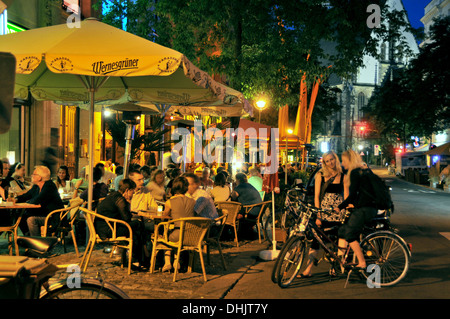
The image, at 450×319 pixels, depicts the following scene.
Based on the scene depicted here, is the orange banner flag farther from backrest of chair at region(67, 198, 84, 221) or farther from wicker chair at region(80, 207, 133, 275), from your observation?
wicker chair at region(80, 207, 133, 275)

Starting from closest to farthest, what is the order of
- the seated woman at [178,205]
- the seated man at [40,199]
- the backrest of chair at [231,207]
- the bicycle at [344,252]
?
the bicycle at [344,252]
the seated woman at [178,205]
the seated man at [40,199]
the backrest of chair at [231,207]

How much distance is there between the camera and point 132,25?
1719 centimetres

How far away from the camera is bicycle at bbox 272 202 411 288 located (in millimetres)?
6594

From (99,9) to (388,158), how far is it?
248 ft

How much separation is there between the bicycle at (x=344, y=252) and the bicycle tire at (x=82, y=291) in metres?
3.44

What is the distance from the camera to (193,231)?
6871 millimetres

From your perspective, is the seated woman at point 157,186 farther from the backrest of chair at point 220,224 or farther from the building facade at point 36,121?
the building facade at point 36,121

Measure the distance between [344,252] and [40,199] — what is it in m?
4.84

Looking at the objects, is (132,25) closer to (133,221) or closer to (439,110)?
(133,221)

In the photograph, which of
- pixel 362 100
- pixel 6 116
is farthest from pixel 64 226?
pixel 362 100

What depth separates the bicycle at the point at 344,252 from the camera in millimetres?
6594

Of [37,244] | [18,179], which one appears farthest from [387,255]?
[18,179]

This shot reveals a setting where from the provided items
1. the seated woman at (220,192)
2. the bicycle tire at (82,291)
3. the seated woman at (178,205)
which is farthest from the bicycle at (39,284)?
the seated woman at (220,192)

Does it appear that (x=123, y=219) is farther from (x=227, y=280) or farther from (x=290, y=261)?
(x=290, y=261)
